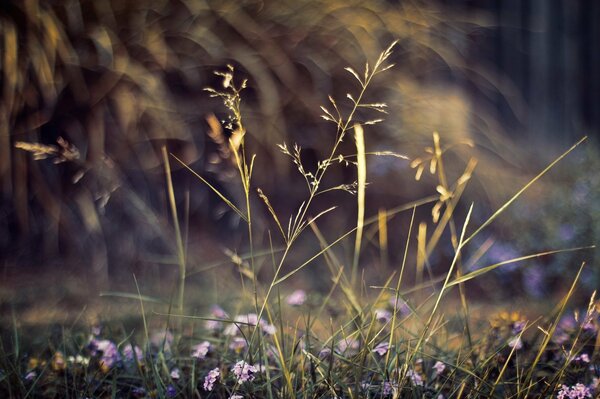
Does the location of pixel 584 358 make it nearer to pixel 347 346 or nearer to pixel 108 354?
pixel 347 346

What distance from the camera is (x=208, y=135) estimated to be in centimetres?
304

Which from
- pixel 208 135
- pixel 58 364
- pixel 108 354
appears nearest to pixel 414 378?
pixel 108 354

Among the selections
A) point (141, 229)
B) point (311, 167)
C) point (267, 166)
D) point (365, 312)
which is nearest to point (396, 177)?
point (311, 167)

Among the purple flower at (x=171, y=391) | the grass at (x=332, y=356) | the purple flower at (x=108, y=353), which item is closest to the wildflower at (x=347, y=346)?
the grass at (x=332, y=356)

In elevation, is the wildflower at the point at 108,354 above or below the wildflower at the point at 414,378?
below

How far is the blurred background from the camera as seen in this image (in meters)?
2.77

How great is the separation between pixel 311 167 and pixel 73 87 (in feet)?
3.85

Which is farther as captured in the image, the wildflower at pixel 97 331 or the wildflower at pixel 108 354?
the wildflower at pixel 97 331

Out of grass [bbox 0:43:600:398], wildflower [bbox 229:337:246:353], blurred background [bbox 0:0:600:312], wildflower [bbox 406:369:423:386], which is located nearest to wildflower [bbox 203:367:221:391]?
grass [bbox 0:43:600:398]

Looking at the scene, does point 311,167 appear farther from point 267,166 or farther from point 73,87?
point 73,87

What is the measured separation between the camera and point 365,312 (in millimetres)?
1229

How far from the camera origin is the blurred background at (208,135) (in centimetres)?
277

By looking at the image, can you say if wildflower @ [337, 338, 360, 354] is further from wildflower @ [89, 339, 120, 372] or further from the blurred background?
the blurred background

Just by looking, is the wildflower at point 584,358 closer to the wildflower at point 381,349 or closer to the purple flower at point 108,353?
the wildflower at point 381,349
